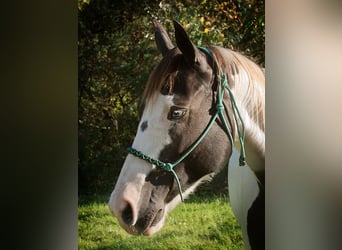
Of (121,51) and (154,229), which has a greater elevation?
(121,51)

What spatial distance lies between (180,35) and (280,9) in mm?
566

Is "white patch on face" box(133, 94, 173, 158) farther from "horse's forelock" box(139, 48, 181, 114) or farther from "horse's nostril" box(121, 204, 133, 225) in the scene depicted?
"horse's nostril" box(121, 204, 133, 225)

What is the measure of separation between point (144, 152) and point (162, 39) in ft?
2.04

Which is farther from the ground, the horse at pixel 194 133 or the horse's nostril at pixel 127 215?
the horse at pixel 194 133

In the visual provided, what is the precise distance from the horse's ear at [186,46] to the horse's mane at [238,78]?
4cm

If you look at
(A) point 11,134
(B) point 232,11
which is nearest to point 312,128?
(B) point 232,11

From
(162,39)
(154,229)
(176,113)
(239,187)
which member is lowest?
(154,229)

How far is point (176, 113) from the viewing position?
2.83 m

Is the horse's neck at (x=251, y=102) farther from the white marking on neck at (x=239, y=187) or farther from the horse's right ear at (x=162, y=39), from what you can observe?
the horse's right ear at (x=162, y=39)

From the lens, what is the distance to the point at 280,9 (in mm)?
2893

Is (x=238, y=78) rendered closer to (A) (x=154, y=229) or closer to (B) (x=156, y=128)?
(B) (x=156, y=128)

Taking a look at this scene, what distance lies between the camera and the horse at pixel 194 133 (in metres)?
2.84

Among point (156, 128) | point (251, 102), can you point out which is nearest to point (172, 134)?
point (156, 128)

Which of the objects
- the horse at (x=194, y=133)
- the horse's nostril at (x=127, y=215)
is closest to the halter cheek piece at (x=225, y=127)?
the horse at (x=194, y=133)
